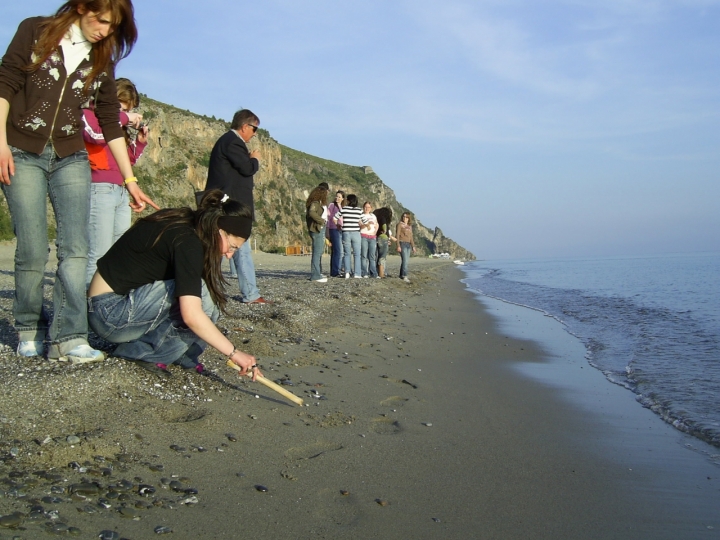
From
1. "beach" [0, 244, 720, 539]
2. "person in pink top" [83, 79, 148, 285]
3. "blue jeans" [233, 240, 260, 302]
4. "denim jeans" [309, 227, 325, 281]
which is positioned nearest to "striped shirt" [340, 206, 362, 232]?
"denim jeans" [309, 227, 325, 281]

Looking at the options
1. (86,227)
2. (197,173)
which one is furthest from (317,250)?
(197,173)

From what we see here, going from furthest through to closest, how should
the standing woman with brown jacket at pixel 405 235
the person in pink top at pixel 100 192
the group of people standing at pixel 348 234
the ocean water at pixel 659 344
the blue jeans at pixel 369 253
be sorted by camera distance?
the standing woman with brown jacket at pixel 405 235 → the blue jeans at pixel 369 253 → the group of people standing at pixel 348 234 → the ocean water at pixel 659 344 → the person in pink top at pixel 100 192

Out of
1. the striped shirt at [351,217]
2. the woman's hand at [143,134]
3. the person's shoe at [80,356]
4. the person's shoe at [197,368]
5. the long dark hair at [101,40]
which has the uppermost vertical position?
the long dark hair at [101,40]

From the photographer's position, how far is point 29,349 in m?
3.51

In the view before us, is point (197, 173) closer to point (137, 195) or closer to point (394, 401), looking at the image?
point (137, 195)

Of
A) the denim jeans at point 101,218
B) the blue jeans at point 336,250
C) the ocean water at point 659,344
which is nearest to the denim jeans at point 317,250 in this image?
the blue jeans at point 336,250

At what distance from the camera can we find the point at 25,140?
313 cm

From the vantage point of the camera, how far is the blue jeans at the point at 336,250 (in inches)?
487

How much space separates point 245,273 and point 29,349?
3184 mm

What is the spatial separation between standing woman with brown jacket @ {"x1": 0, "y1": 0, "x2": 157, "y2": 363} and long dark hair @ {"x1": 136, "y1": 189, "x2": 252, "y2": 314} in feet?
1.52

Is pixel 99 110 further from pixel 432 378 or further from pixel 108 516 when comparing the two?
pixel 432 378

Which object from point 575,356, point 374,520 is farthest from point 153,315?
point 575,356

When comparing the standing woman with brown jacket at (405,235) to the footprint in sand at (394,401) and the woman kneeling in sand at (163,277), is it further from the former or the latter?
the woman kneeling in sand at (163,277)

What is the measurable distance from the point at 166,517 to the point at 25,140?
84.4 inches
